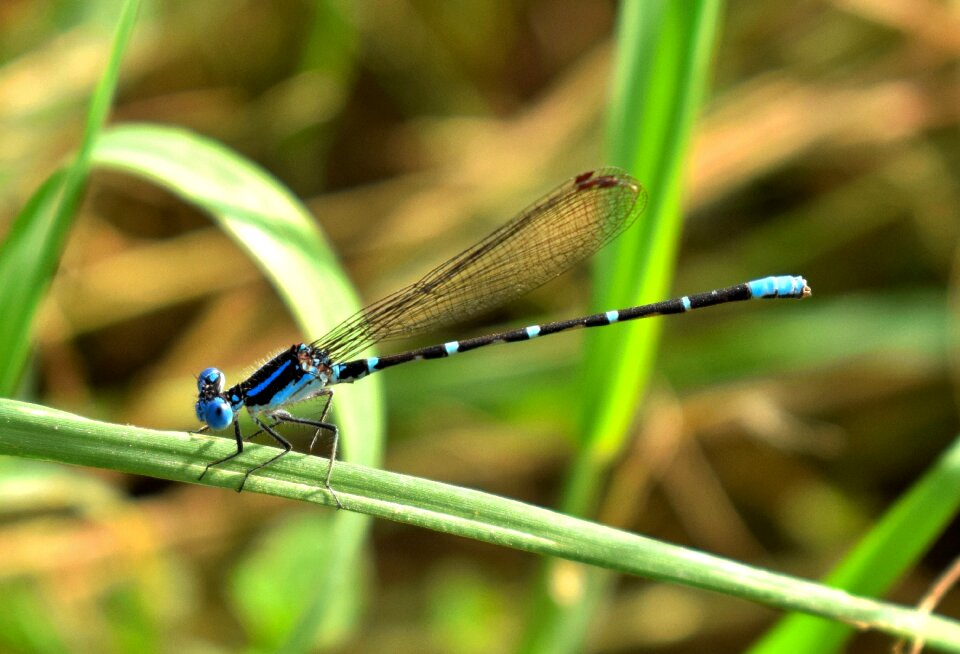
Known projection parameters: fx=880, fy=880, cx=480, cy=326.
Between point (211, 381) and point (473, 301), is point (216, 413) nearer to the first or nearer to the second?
point (211, 381)

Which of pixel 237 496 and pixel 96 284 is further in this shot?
pixel 96 284

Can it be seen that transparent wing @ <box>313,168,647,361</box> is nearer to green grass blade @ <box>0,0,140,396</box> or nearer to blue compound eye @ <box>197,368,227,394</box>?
blue compound eye @ <box>197,368,227,394</box>

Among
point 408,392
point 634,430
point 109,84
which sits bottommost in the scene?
point 634,430

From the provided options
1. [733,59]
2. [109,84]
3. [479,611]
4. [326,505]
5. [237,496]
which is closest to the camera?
[326,505]

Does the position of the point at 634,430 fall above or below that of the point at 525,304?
below

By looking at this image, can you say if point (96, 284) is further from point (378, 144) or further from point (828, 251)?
point (828, 251)

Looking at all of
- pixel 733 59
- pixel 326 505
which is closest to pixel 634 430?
pixel 733 59
